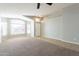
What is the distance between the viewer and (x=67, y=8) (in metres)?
5.91

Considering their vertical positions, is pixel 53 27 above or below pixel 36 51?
above

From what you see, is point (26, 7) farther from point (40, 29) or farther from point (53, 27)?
point (40, 29)

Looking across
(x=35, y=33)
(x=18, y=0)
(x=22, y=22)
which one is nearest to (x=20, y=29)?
(x=22, y=22)

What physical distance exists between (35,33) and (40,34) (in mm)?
484

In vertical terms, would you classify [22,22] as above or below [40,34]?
above

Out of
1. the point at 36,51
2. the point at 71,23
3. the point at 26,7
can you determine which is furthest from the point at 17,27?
the point at 36,51

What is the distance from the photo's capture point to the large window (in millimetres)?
11077

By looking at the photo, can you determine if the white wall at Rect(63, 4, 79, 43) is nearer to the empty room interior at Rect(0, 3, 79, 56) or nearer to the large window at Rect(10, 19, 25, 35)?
the empty room interior at Rect(0, 3, 79, 56)

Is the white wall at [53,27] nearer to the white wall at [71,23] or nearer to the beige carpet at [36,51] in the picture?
the white wall at [71,23]

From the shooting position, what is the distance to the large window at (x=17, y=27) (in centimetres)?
1108

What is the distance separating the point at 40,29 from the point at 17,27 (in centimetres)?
283

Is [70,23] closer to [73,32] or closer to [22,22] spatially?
[73,32]

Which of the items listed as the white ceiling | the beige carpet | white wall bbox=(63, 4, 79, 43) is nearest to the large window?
the white ceiling

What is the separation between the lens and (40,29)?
10.3m
